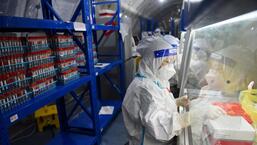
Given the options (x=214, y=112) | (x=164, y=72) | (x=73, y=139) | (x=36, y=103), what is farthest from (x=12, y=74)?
(x=73, y=139)

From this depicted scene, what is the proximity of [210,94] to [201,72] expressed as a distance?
0.34m

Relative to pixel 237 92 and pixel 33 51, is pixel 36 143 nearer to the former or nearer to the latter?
pixel 33 51

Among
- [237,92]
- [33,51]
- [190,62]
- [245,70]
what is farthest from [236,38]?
[33,51]

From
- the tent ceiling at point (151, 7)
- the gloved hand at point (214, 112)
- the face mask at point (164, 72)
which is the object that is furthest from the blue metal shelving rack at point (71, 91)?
the tent ceiling at point (151, 7)

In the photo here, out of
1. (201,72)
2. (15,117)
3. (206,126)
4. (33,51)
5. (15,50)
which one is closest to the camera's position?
(206,126)

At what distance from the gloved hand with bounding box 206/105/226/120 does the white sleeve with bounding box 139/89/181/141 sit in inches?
9.2

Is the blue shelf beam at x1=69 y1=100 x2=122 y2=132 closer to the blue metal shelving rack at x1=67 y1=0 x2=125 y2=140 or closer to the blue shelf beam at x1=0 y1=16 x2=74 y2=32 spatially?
the blue metal shelving rack at x1=67 y1=0 x2=125 y2=140

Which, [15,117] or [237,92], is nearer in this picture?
[15,117]

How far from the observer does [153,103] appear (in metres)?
1.16

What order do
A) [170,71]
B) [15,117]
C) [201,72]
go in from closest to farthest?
1. [15,117]
2. [170,71]
3. [201,72]

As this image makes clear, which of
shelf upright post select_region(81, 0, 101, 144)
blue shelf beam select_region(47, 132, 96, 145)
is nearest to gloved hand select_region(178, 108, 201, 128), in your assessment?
shelf upright post select_region(81, 0, 101, 144)

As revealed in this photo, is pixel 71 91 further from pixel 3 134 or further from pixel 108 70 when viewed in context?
pixel 3 134

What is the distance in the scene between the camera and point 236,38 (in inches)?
45.4

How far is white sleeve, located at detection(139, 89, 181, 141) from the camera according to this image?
41.8 inches
